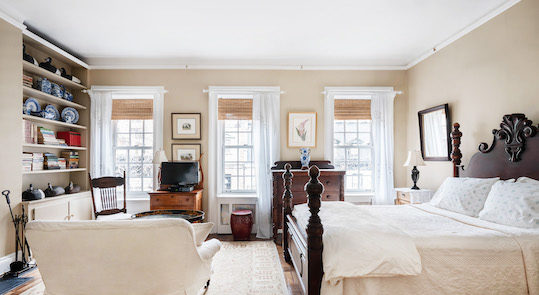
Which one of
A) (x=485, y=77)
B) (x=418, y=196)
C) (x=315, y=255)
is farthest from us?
(x=418, y=196)

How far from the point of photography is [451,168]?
385 cm

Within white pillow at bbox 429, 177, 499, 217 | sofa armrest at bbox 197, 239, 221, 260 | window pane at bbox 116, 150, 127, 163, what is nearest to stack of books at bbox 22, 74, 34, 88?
window pane at bbox 116, 150, 127, 163

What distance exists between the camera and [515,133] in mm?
2801

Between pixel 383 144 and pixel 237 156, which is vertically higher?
pixel 383 144

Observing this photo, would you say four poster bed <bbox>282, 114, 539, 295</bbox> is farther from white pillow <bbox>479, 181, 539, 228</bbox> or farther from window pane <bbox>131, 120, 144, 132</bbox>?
window pane <bbox>131, 120, 144, 132</bbox>

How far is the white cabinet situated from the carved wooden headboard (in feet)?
17.6

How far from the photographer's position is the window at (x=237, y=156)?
4961 mm

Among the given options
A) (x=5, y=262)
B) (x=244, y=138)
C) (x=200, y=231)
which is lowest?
(x=5, y=262)

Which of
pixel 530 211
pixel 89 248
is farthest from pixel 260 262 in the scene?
pixel 530 211

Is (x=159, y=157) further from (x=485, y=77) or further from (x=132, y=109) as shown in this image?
(x=485, y=77)

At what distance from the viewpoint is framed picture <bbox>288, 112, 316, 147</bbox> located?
4.87 m

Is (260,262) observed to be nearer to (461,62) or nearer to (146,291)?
(146,291)

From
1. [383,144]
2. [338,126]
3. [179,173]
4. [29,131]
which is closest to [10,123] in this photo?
[29,131]

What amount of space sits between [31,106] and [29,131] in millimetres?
355
